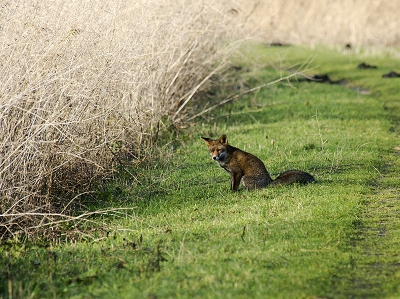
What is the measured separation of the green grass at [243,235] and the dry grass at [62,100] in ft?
1.61

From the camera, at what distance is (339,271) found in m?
6.04

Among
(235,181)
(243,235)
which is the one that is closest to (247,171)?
(235,181)

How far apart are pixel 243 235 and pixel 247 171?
2.17m

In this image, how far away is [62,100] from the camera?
8.24m

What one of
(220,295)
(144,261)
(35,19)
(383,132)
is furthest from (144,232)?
(383,132)

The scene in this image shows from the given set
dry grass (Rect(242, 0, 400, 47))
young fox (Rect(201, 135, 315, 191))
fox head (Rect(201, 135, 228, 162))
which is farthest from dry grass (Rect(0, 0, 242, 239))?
dry grass (Rect(242, 0, 400, 47))

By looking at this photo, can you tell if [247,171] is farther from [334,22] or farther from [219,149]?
[334,22]

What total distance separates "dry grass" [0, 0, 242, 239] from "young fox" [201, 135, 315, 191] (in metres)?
1.35

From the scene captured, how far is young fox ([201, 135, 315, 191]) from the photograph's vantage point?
29.1 feet

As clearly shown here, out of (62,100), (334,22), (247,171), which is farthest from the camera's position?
(334,22)

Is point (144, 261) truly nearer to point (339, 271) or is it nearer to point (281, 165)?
point (339, 271)

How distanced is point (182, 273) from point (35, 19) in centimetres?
402

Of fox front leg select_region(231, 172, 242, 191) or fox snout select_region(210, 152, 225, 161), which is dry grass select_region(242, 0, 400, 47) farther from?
fox front leg select_region(231, 172, 242, 191)

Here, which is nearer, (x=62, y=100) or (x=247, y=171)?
(x=62, y=100)
